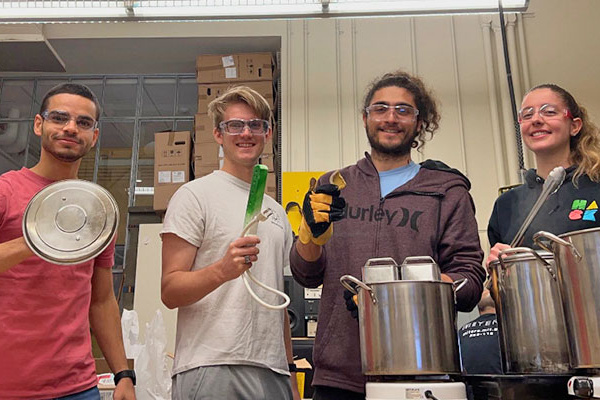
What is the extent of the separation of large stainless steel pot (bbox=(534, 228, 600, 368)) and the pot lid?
88 cm

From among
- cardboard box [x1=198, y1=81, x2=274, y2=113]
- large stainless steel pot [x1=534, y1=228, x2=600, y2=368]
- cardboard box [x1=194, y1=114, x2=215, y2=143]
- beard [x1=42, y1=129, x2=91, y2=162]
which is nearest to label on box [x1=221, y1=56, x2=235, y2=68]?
cardboard box [x1=198, y1=81, x2=274, y2=113]

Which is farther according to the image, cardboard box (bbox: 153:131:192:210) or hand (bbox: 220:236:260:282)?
cardboard box (bbox: 153:131:192:210)

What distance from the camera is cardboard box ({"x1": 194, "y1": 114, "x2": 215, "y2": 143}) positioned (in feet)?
12.3

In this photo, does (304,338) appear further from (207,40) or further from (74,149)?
(207,40)

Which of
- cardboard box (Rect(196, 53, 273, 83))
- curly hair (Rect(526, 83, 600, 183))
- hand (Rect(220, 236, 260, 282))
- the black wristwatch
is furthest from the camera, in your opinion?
cardboard box (Rect(196, 53, 273, 83))

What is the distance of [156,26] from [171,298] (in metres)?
3.40

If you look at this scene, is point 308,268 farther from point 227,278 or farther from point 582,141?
point 582,141

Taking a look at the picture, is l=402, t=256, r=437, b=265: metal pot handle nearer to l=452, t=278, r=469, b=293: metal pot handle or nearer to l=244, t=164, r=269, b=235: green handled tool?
l=452, t=278, r=469, b=293: metal pot handle

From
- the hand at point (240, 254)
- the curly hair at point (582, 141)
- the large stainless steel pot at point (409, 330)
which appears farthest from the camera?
the curly hair at point (582, 141)

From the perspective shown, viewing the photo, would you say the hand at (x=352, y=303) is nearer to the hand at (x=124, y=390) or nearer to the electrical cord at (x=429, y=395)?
the electrical cord at (x=429, y=395)

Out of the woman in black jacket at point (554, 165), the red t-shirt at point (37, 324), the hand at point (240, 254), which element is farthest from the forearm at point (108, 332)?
the woman in black jacket at point (554, 165)

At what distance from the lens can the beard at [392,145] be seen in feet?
4.24

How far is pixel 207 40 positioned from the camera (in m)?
4.11

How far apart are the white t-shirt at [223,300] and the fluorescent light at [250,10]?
5.04ft
